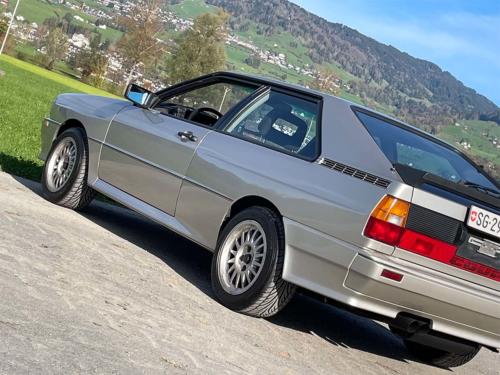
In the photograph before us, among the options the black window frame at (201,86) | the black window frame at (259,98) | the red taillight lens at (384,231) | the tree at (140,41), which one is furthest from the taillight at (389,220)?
the tree at (140,41)

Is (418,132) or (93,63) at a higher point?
(93,63)

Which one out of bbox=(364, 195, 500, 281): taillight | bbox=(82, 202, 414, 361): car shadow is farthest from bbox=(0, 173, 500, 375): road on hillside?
bbox=(364, 195, 500, 281): taillight

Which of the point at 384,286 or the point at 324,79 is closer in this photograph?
the point at 384,286

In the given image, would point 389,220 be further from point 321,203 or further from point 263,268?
point 263,268

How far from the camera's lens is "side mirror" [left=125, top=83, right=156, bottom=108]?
6727mm

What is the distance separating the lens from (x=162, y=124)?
6.38 meters

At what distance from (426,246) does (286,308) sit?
1.85m

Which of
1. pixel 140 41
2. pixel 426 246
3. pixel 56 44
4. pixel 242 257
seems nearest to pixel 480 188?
pixel 426 246

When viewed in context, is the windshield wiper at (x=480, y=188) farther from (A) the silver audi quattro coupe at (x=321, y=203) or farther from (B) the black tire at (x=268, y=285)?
(B) the black tire at (x=268, y=285)

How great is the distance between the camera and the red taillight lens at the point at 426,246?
14.9ft

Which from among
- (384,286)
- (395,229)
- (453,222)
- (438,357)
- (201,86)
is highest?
(201,86)

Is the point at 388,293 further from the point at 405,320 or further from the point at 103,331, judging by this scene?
the point at 103,331

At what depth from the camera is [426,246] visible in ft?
15.0

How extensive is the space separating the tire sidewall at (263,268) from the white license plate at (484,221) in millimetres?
1189
